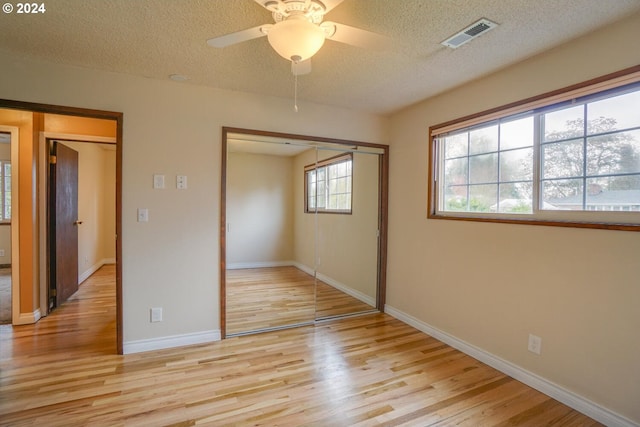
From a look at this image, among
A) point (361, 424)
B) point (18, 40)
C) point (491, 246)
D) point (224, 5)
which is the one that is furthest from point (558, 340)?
point (18, 40)

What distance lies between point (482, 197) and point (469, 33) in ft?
4.50

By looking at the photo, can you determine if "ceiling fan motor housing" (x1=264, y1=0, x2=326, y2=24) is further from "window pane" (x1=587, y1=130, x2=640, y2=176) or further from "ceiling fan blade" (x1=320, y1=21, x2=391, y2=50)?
"window pane" (x1=587, y1=130, x2=640, y2=176)

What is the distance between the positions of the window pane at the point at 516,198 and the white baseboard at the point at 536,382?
1.22 meters

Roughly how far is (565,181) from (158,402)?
314 centimetres

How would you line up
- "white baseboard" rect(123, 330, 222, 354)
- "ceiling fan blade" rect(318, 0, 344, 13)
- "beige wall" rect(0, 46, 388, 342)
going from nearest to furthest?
"ceiling fan blade" rect(318, 0, 344, 13) → "beige wall" rect(0, 46, 388, 342) → "white baseboard" rect(123, 330, 222, 354)

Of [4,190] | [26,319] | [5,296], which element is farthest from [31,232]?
[4,190]

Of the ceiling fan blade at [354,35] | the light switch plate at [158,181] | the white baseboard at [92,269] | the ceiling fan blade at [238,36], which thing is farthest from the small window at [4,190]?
the ceiling fan blade at [354,35]

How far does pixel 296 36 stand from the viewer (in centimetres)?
141

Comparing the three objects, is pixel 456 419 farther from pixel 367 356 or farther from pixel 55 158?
pixel 55 158

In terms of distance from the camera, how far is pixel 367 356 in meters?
2.66

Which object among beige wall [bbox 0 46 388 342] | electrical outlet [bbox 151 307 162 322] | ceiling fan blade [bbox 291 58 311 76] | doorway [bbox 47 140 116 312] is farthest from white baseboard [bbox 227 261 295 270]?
ceiling fan blade [bbox 291 58 311 76]

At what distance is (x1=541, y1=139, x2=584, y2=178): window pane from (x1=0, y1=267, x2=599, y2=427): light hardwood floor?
5.18ft

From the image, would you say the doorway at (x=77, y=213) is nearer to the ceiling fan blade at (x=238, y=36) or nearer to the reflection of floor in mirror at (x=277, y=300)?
the reflection of floor in mirror at (x=277, y=300)

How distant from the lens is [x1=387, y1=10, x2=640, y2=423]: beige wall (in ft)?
5.94
